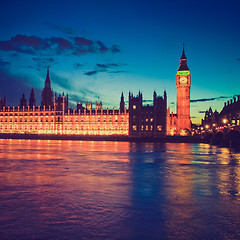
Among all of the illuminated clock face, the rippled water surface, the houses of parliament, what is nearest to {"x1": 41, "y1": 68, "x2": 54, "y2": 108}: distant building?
the houses of parliament

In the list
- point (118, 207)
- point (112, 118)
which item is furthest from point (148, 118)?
point (118, 207)

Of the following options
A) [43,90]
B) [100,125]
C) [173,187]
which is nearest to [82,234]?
[173,187]

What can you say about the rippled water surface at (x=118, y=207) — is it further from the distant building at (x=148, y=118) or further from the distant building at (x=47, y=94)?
the distant building at (x=47, y=94)

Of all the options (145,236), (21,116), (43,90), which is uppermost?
(43,90)

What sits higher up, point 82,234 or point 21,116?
point 21,116

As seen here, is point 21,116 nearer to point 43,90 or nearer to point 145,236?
point 43,90

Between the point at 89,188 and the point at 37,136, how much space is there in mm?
86713

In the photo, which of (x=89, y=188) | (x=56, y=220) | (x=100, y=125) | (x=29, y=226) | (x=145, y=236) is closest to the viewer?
(x=145, y=236)

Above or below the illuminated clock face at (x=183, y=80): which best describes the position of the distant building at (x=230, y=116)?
below

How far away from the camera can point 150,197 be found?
1121 centimetres

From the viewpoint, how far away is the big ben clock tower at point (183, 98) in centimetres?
11206

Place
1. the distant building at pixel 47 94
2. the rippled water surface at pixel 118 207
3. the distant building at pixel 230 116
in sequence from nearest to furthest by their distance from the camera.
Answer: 1. the rippled water surface at pixel 118 207
2. the distant building at pixel 230 116
3. the distant building at pixel 47 94

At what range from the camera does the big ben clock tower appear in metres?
112

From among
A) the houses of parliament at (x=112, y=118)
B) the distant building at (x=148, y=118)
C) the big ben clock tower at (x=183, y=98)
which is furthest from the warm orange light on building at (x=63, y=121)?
the big ben clock tower at (x=183, y=98)
